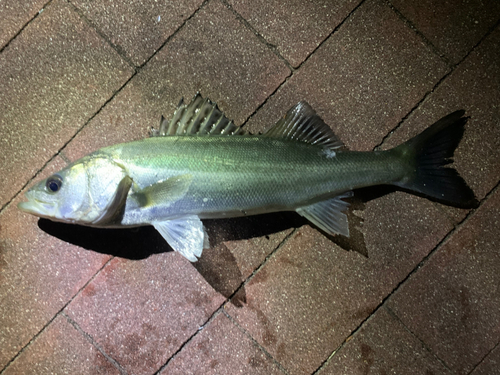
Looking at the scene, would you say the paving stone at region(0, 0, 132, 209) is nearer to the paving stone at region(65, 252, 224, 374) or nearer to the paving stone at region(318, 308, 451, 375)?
the paving stone at region(65, 252, 224, 374)

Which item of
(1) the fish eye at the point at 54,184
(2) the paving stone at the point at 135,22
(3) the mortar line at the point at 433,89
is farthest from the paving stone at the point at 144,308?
A: (3) the mortar line at the point at 433,89

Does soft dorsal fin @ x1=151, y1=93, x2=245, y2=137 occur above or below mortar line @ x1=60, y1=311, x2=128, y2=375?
above

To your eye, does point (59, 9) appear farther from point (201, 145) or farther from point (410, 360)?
point (410, 360)

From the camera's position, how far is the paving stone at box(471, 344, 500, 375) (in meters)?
3.04

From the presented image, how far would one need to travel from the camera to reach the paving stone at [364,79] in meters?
3.13

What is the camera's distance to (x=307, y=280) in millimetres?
3078

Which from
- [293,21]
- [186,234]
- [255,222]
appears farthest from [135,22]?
[255,222]

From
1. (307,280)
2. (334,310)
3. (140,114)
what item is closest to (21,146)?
(140,114)

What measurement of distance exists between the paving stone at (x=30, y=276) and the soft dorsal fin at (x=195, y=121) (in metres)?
1.39

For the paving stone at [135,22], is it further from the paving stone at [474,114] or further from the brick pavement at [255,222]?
the paving stone at [474,114]

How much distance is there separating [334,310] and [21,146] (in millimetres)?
3239

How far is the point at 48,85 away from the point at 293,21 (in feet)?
7.76

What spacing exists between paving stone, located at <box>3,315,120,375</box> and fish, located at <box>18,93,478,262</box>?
44.7 inches

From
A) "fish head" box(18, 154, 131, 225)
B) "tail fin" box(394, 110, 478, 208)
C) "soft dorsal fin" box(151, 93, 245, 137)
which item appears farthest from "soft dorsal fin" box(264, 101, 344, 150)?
"fish head" box(18, 154, 131, 225)
